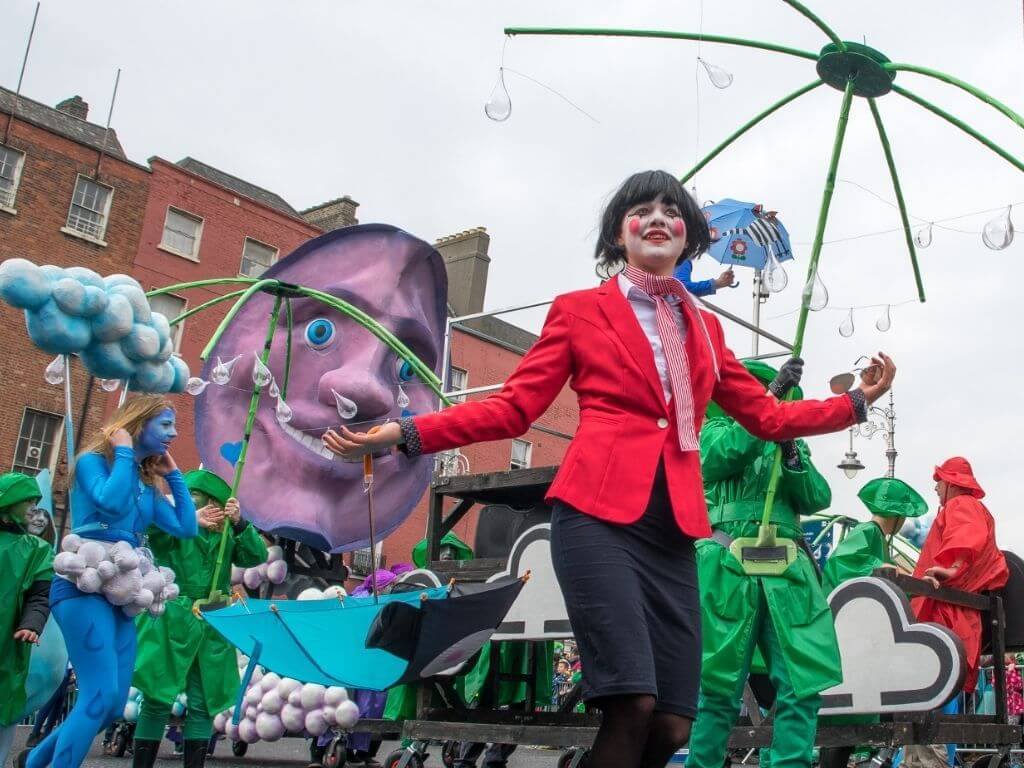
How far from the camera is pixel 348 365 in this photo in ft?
26.9

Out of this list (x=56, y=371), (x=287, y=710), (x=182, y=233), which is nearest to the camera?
(x=56, y=371)

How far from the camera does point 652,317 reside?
9.47 feet

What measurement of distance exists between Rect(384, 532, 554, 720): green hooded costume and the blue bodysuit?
69.3 inches

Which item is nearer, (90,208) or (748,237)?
(748,237)

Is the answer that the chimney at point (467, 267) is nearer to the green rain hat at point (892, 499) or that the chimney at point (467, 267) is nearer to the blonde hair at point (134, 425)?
the green rain hat at point (892, 499)

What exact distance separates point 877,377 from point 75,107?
25.6m

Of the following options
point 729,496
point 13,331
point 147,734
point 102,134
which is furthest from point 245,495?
point 102,134

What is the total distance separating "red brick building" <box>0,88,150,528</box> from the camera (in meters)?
21.4

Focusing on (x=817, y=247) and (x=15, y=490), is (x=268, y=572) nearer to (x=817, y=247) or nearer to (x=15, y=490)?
(x=15, y=490)

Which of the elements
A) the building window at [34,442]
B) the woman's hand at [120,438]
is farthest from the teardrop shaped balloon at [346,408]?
the building window at [34,442]

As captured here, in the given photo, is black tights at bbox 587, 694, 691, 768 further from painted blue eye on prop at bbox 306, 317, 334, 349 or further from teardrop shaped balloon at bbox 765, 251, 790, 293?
painted blue eye on prop at bbox 306, 317, 334, 349

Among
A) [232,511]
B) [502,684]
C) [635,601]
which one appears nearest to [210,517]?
[232,511]

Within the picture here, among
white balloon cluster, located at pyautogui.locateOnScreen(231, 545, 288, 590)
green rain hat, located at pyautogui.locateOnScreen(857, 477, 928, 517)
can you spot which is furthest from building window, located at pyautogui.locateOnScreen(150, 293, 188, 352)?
green rain hat, located at pyautogui.locateOnScreen(857, 477, 928, 517)

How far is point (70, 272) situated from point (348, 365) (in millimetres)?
3036
